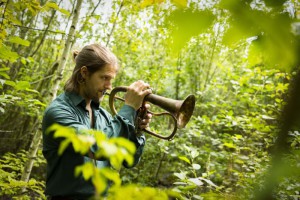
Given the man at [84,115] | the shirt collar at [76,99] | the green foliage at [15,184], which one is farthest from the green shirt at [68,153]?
the green foliage at [15,184]

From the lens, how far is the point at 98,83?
7.16ft

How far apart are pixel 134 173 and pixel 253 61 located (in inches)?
253

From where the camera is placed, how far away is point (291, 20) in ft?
1.79

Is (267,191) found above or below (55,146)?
above

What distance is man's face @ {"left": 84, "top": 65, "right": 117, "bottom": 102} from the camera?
2.19m

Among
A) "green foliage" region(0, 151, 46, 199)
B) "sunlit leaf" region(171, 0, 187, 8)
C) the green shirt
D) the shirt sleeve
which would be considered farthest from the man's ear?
"sunlit leaf" region(171, 0, 187, 8)

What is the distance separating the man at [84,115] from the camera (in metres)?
1.81

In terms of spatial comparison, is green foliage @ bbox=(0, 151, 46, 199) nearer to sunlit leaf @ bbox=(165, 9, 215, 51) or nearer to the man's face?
the man's face

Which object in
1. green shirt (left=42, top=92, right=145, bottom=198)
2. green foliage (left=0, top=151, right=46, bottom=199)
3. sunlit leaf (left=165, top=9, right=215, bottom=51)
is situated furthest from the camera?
green foliage (left=0, top=151, right=46, bottom=199)

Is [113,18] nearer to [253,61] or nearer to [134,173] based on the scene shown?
[134,173]

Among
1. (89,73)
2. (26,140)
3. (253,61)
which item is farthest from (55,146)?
(26,140)

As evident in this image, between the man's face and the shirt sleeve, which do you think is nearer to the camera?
the shirt sleeve

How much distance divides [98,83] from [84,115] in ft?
0.94

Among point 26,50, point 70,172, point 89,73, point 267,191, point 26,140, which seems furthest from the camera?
point 26,140
